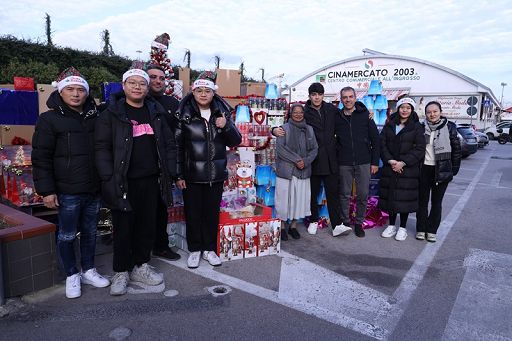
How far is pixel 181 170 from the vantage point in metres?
4.04

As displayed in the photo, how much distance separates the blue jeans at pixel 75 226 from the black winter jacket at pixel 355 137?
314 cm

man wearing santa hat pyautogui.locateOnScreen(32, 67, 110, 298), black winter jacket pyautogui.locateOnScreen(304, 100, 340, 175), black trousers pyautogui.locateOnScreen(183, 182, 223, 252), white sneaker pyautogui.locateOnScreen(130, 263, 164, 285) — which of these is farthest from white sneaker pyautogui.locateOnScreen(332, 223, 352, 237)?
man wearing santa hat pyautogui.locateOnScreen(32, 67, 110, 298)

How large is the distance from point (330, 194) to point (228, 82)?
292cm

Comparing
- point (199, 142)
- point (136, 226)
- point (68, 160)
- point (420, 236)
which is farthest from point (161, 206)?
point (420, 236)

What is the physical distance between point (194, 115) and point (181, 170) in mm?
584

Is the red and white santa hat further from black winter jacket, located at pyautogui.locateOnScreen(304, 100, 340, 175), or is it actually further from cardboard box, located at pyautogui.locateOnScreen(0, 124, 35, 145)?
black winter jacket, located at pyautogui.locateOnScreen(304, 100, 340, 175)

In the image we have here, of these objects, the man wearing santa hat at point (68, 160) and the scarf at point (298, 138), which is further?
the scarf at point (298, 138)

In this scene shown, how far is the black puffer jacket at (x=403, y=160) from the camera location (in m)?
4.92

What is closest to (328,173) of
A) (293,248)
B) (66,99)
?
(293,248)

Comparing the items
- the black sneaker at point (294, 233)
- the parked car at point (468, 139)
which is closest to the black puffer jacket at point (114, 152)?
the black sneaker at point (294, 233)

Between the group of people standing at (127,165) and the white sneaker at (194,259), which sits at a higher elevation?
the group of people standing at (127,165)

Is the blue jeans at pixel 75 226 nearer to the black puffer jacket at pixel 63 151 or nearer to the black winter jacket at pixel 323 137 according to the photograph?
the black puffer jacket at pixel 63 151

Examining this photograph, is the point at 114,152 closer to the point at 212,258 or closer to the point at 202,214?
the point at 202,214

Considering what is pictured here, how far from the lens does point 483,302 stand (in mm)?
3555
